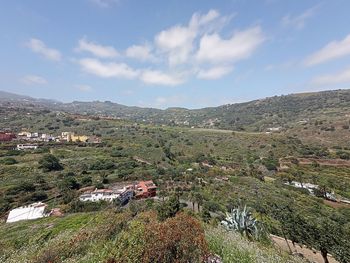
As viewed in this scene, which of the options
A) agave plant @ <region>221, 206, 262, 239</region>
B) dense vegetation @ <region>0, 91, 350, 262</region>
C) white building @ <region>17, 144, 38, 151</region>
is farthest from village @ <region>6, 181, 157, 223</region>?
white building @ <region>17, 144, 38, 151</region>

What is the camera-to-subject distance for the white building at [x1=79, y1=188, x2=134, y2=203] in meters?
36.8

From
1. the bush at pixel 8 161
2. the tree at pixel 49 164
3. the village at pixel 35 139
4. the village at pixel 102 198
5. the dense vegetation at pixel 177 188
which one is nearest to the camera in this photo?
the dense vegetation at pixel 177 188

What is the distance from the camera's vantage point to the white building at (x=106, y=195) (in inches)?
1449

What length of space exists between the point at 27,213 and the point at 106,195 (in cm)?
1057

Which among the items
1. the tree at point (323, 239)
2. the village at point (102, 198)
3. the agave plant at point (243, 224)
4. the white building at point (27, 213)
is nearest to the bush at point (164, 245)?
the agave plant at point (243, 224)

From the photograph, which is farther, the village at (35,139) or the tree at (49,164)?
the village at (35,139)

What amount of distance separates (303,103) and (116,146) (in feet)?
370

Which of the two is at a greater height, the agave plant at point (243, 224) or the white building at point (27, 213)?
the agave plant at point (243, 224)

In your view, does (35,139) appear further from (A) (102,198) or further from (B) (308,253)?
(B) (308,253)

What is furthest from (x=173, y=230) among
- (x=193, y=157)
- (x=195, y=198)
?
(x=193, y=157)

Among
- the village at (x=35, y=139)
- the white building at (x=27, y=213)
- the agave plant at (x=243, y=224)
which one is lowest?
the white building at (x=27, y=213)

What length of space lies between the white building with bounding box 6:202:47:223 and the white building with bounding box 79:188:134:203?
18.8 feet

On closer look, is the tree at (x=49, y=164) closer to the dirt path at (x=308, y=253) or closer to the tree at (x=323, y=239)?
the dirt path at (x=308, y=253)

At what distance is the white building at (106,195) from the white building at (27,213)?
5.73 m
